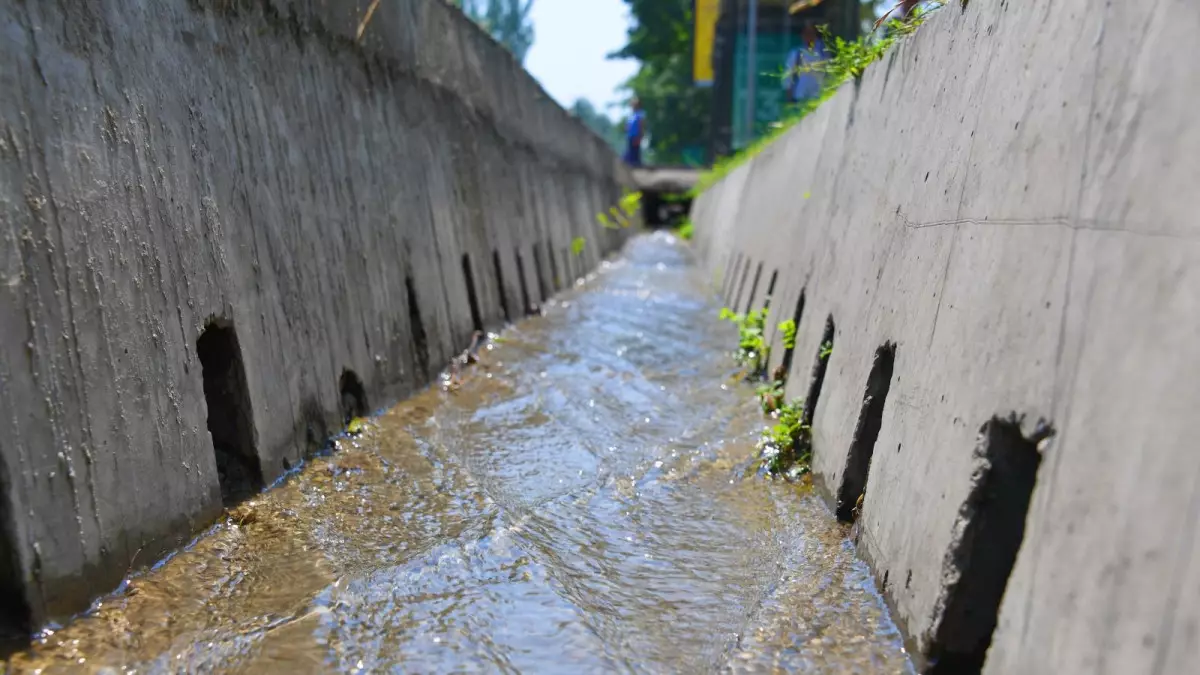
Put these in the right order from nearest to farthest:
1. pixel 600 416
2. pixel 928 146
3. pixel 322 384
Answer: pixel 928 146
pixel 322 384
pixel 600 416

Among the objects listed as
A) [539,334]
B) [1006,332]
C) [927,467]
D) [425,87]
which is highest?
[425,87]

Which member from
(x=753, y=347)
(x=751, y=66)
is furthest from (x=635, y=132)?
(x=753, y=347)

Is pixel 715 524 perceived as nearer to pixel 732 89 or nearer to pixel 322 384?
pixel 322 384

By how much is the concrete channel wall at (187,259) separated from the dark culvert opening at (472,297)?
2.32ft

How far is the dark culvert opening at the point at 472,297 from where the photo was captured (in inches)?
252

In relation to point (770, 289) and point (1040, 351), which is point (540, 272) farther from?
point (1040, 351)

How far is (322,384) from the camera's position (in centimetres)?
381

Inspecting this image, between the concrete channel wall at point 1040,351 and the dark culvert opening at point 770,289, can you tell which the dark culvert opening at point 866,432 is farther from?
the dark culvert opening at point 770,289

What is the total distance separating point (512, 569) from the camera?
9.01ft

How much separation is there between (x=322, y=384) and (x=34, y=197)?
170cm

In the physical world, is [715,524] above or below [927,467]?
below

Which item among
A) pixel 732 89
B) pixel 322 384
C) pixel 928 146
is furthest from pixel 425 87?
pixel 732 89

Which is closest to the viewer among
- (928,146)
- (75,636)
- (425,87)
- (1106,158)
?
(1106,158)

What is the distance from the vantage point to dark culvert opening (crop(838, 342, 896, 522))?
2.94 metres
